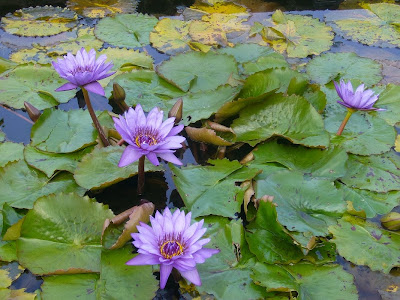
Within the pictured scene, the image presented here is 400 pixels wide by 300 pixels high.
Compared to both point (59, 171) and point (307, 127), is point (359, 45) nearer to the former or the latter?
point (307, 127)

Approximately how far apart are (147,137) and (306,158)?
3.45 feet

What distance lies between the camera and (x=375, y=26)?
3.96 meters

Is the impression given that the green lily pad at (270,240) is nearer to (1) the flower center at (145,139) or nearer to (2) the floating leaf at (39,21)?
(1) the flower center at (145,139)

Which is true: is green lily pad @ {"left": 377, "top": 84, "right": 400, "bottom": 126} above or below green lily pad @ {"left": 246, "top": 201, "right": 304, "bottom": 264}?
above

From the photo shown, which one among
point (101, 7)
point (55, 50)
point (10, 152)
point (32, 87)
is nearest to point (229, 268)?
A: point (10, 152)

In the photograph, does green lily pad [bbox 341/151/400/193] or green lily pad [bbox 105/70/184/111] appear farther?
green lily pad [bbox 105/70/184/111]

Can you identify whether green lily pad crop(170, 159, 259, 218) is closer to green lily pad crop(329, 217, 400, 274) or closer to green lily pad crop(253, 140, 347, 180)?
green lily pad crop(253, 140, 347, 180)

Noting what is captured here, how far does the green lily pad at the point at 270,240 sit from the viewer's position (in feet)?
6.40

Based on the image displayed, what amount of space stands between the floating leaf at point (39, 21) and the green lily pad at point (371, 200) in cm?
304

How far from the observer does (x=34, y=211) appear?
1936 millimetres

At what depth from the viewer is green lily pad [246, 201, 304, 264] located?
1.95m

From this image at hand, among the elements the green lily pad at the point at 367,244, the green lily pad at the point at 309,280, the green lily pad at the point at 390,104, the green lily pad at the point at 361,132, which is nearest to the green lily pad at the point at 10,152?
the green lily pad at the point at 309,280

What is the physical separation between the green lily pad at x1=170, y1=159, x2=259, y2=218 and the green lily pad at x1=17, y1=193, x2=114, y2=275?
1.44 ft

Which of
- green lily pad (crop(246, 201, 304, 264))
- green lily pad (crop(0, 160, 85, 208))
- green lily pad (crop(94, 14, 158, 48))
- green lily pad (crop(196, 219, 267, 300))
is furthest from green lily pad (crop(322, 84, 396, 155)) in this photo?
green lily pad (crop(94, 14, 158, 48))
